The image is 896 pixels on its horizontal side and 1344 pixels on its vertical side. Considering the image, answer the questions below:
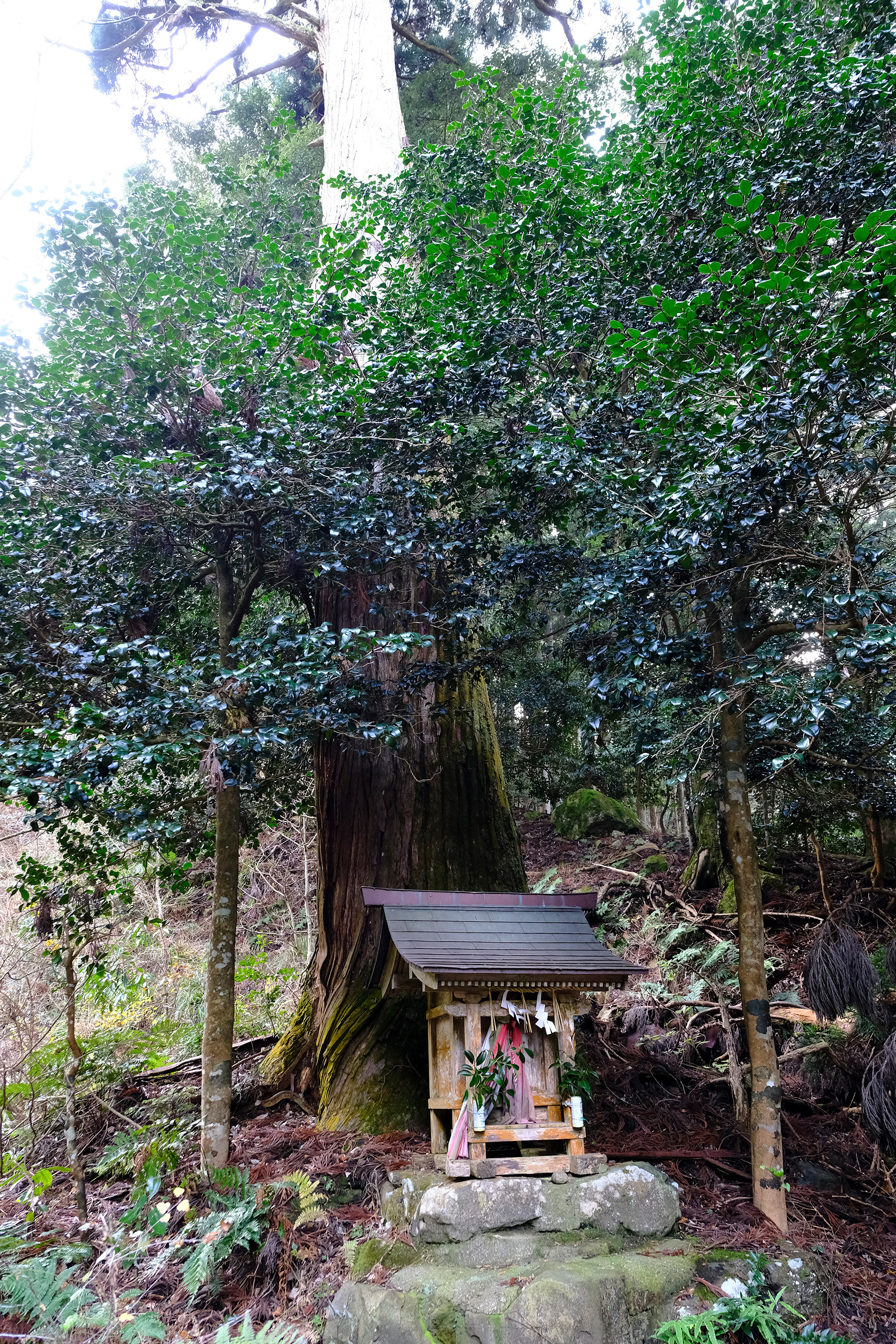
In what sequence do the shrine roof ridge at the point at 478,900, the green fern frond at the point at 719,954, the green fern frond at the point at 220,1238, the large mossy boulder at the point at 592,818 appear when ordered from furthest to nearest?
1. the large mossy boulder at the point at 592,818
2. the green fern frond at the point at 719,954
3. the shrine roof ridge at the point at 478,900
4. the green fern frond at the point at 220,1238

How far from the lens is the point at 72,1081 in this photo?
4.99 metres

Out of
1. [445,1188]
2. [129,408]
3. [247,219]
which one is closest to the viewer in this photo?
[445,1188]

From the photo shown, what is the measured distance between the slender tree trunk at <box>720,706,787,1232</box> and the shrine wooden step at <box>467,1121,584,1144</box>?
0.98m

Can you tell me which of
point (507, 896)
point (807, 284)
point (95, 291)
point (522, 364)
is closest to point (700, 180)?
point (522, 364)

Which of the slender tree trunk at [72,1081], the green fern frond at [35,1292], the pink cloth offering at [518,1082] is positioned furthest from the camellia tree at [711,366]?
the slender tree trunk at [72,1081]

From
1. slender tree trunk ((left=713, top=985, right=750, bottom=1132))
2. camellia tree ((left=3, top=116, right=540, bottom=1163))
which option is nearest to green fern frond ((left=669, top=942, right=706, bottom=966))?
slender tree trunk ((left=713, top=985, right=750, bottom=1132))

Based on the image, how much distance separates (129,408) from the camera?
516cm

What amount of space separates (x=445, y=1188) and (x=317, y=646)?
2901 mm

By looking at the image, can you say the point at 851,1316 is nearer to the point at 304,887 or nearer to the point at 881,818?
the point at 881,818

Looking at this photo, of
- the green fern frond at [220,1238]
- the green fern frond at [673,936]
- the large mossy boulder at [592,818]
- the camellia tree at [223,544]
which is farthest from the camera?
the large mossy boulder at [592,818]

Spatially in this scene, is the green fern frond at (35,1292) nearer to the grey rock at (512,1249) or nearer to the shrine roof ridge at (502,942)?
the grey rock at (512,1249)

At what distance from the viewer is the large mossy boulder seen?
1403 cm

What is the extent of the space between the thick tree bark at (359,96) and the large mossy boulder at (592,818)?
31.5ft

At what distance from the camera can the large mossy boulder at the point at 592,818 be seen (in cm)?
1403
